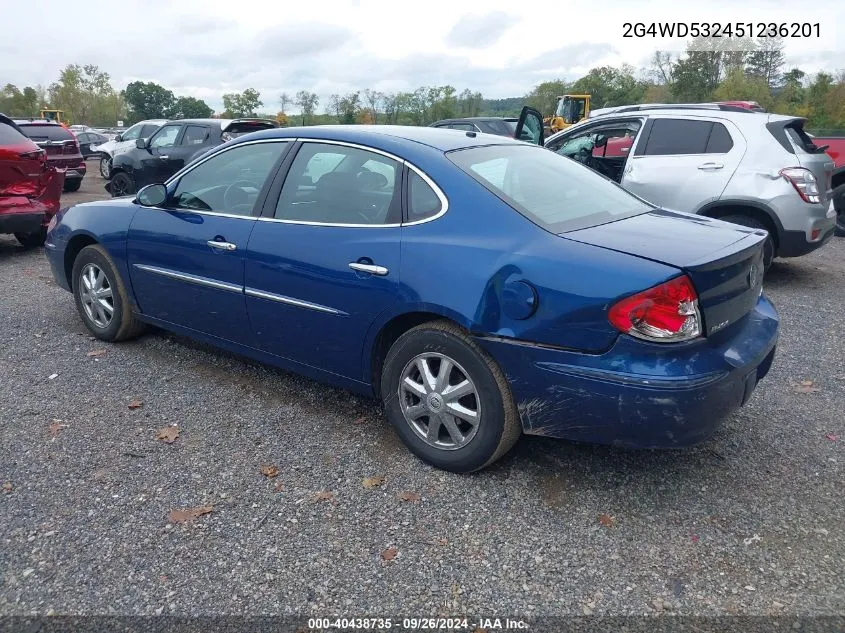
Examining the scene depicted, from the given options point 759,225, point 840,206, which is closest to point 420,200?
point 759,225

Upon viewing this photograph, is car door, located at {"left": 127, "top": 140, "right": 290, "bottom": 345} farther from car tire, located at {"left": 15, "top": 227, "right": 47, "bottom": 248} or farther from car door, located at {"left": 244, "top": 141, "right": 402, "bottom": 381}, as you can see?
car tire, located at {"left": 15, "top": 227, "right": 47, "bottom": 248}

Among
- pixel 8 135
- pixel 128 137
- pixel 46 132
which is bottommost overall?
Result: pixel 8 135

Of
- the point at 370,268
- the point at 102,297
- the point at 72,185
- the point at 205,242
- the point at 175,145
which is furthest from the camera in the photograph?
the point at 72,185

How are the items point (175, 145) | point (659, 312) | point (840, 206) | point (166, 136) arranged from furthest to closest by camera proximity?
point (166, 136) < point (175, 145) < point (840, 206) < point (659, 312)

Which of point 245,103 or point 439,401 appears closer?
point 439,401

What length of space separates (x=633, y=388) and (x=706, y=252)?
2.27 feet

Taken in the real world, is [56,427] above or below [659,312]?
below

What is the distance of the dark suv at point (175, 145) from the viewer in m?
12.6

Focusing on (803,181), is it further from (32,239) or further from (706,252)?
(32,239)

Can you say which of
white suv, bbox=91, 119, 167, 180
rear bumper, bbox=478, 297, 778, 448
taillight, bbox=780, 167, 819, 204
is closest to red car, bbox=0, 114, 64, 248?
rear bumper, bbox=478, 297, 778, 448

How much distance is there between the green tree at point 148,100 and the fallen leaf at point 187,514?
93.9 meters

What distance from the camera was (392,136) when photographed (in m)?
3.68

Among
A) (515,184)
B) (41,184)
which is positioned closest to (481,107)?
(41,184)

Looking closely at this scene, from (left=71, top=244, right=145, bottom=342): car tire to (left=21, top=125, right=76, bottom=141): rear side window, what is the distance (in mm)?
11184
